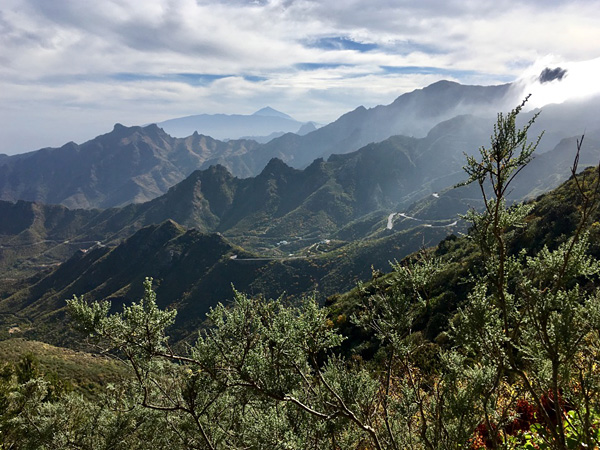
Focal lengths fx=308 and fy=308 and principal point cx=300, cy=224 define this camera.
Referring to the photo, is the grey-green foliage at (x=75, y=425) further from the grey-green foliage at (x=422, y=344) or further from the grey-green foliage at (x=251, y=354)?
the grey-green foliage at (x=422, y=344)

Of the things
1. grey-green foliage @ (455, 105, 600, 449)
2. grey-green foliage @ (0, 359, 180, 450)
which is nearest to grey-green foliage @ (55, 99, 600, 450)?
grey-green foliage @ (455, 105, 600, 449)

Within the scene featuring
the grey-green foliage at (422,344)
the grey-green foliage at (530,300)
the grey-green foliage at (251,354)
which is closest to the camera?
the grey-green foliage at (530,300)

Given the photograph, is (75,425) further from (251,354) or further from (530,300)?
(530,300)

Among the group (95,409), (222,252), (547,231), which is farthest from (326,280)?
(95,409)

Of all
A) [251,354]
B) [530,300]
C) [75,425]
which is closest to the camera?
[530,300]

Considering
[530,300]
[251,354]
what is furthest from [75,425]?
[530,300]

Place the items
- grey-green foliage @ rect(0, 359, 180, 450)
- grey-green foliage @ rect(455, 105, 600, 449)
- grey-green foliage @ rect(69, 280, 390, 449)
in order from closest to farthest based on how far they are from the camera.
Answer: grey-green foliage @ rect(455, 105, 600, 449) < grey-green foliage @ rect(69, 280, 390, 449) < grey-green foliage @ rect(0, 359, 180, 450)

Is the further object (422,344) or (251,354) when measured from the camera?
(422,344)

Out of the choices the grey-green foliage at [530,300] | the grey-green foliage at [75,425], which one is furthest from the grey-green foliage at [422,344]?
the grey-green foliage at [75,425]

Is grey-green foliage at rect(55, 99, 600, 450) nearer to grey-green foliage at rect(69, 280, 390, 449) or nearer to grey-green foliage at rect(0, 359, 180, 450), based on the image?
grey-green foliage at rect(69, 280, 390, 449)

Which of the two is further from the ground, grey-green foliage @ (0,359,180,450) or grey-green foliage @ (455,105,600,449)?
grey-green foliage @ (455,105,600,449)

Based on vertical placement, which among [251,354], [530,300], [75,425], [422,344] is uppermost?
[530,300]

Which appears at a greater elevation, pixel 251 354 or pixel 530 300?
pixel 530 300

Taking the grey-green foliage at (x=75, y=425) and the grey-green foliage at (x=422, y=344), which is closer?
the grey-green foliage at (x=422, y=344)
